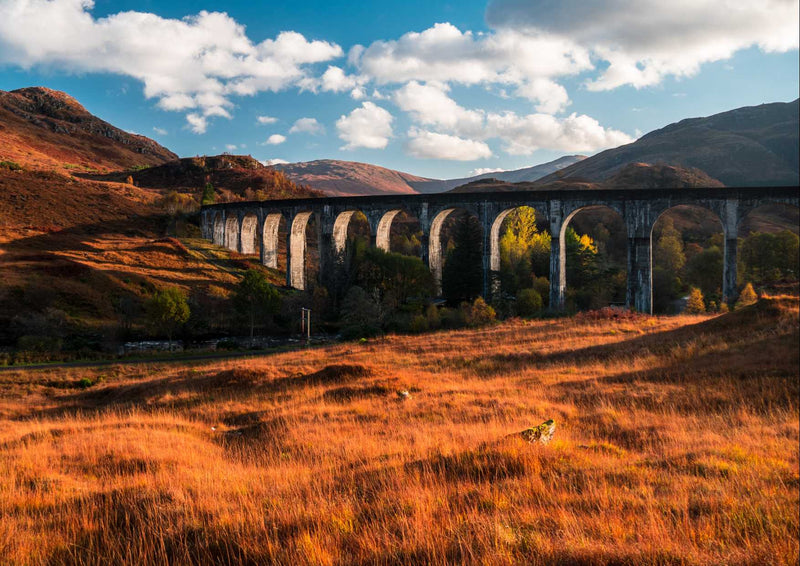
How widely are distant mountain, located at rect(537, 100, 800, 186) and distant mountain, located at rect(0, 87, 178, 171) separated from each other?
129m

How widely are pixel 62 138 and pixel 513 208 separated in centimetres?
13768

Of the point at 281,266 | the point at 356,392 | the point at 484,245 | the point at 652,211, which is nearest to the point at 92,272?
the point at 281,266

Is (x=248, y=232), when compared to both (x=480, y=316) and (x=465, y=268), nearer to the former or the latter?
(x=465, y=268)

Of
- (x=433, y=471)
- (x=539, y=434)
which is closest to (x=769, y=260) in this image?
(x=539, y=434)

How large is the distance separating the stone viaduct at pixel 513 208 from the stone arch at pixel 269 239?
12 cm

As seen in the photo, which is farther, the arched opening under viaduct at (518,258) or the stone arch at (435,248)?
the stone arch at (435,248)

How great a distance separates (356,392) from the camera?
14133mm

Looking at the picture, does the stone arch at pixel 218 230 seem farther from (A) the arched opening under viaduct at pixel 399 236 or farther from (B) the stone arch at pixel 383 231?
(B) the stone arch at pixel 383 231

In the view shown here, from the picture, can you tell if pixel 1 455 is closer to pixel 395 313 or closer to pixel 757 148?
pixel 395 313

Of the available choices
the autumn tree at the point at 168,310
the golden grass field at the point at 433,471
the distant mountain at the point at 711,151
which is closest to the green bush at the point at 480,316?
the golden grass field at the point at 433,471

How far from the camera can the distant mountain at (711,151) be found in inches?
4018

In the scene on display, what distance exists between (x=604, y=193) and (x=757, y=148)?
3691 inches

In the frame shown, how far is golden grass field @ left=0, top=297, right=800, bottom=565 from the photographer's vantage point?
12.9ft

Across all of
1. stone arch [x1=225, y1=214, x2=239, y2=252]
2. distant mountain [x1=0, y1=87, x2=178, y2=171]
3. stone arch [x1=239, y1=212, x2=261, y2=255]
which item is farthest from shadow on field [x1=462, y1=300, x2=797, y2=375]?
distant mountain [x1=0, y1=87, x2=178, y2=171]
